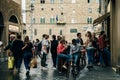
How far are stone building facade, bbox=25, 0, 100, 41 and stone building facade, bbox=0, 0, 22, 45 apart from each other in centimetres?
7535

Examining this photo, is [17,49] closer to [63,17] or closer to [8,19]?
[8,19]

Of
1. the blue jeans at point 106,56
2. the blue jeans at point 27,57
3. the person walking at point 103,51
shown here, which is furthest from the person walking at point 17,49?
the blue jeans at point 106,56

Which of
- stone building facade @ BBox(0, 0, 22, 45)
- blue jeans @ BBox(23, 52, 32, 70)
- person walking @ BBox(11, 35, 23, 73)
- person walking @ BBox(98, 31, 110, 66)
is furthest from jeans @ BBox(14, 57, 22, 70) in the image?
stone building facade @ BBox(0, 0, 22, 45)

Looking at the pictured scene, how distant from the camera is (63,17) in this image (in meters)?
118

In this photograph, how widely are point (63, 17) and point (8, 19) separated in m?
80.8

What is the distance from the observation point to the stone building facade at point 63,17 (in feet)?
389

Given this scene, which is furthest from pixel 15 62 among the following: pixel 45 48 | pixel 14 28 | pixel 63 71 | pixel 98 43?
pixel 14 28

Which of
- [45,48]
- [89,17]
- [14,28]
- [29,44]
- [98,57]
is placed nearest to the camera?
[29,44]

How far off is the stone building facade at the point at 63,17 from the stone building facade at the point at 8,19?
7535 cm

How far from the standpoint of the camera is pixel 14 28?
40.9 m

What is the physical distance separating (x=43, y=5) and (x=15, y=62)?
332 ft

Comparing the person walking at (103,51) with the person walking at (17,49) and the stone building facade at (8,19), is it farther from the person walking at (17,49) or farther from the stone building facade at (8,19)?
the stone building facade at (8,19)

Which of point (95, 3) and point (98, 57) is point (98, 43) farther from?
point (95, 3)

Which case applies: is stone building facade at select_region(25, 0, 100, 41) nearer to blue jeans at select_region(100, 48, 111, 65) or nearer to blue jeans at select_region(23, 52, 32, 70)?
blue jeans at select_region(100, 48, 111, 65)
